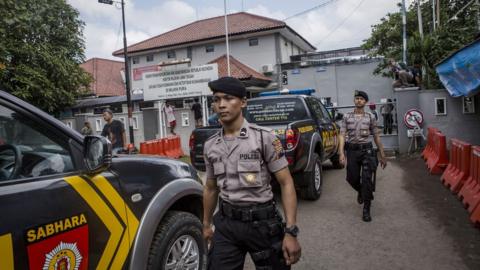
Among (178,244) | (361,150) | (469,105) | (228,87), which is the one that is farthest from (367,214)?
(469,105)

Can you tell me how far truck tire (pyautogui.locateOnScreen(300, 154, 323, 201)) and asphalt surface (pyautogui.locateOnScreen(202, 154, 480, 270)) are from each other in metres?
0.12

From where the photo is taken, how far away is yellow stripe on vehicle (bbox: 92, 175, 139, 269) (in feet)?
8.27

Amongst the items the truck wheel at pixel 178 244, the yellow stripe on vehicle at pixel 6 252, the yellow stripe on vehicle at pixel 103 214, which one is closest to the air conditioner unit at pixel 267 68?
the truck wheel at pixel 178 244

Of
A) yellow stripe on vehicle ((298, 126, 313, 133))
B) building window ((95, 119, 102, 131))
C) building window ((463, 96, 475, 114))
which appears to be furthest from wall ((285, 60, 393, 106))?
yellow stripe on vehicle ((298, 126, 313, 133))

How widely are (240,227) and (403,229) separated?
3334 millimetres

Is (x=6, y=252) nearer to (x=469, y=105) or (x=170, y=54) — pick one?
(x=469, y=105)

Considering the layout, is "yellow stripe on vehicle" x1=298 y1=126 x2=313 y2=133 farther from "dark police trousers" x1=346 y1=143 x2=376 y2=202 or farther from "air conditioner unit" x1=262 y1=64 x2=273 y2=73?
"air conditioner unit" x1=262 y1=64 x2=273 y2=73

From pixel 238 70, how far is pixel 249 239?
2305 centimetres

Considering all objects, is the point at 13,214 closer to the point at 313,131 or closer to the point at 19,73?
the point at 313,131

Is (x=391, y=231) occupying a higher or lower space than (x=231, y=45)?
lower

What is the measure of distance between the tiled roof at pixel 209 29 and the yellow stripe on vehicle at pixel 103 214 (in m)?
24.4

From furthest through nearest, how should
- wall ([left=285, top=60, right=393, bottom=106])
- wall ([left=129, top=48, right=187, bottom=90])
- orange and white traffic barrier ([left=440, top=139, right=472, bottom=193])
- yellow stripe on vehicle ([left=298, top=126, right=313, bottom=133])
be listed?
wall ([left=129, top=48, right=187, bottom=90]), wall ([left=285, top=60, right=393, bottom=106]), orange and white traffic barrier ([left=440, top=139, right=472, bottom=193]), yellow stripe on vehicle ([left=298, top=126, right=313, bottom=133])

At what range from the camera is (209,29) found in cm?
3031

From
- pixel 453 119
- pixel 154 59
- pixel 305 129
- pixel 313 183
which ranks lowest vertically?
pixel 313 183
